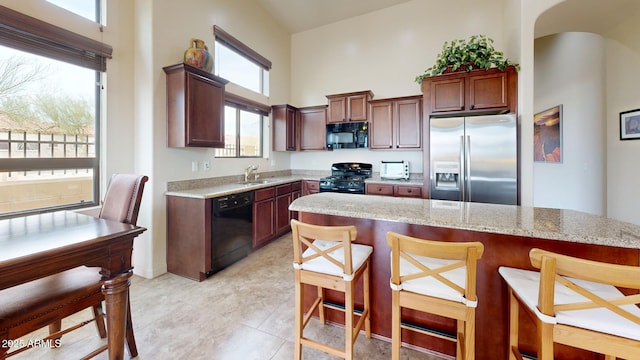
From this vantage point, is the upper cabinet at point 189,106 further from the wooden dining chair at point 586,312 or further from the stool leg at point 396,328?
the wooden dining chair at point 586,312

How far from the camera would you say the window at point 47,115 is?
198cm

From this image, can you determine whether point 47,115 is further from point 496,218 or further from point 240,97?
point 496,218

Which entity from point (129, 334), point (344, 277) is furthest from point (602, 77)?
point (129, 334)

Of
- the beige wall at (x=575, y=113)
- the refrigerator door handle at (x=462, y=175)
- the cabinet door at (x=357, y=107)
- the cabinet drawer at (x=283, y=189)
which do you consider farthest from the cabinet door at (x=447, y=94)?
the cabinet drawer at (x=283, y=189)

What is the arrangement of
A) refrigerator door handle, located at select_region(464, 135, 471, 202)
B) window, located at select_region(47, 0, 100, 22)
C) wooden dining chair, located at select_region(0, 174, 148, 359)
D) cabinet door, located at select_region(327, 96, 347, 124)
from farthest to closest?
1. cabinet door, located at select_region(327, 96, 347, 124)
2. refrigerator door handle, located at select_region(464, 135, 471, 202)
3. window, located at select_region(47, 0, 100, 22)
4. wooden dining chair, located at select_region(0, 174, 148, 359)

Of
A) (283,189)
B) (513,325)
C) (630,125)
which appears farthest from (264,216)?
(630,125)

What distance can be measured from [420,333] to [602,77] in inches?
181

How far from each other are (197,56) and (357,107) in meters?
2.67

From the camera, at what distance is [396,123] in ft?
13.8

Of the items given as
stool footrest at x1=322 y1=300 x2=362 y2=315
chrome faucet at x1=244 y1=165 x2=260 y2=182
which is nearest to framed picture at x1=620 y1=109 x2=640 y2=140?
stool footrest at x1=322 y1=300 x2=362 y2=315

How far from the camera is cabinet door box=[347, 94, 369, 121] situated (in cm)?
444

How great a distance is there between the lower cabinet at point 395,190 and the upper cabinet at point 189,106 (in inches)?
99.4

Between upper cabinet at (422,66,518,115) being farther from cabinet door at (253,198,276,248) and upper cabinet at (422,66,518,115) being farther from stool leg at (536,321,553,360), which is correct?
stool leg at (536,321,553,360)

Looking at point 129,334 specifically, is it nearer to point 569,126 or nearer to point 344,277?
point 344,277
